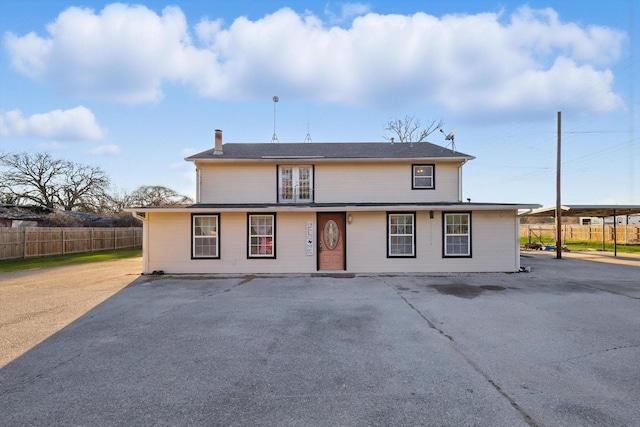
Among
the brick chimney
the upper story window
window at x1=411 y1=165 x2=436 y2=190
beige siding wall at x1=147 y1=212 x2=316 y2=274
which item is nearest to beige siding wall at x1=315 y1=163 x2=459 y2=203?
window at x1=411 y1=165 x2=436 y2=190

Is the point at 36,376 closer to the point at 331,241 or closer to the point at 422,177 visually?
the point at 331,241

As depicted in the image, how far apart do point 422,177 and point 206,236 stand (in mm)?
9363

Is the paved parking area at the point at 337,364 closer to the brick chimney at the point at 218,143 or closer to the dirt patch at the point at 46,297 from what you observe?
the dirt patch at the point at 46,297

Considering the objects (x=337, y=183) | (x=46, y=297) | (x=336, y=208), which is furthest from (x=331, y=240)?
(x=46, y=297)

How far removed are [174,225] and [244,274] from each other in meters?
3.35

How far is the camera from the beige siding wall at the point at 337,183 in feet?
43.9

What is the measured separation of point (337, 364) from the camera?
13.8ft

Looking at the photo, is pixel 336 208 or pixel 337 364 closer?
pixel 337 364

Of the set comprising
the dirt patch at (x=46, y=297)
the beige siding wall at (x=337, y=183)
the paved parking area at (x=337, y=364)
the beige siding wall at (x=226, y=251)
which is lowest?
the dirt patch at (x=46, y=297)

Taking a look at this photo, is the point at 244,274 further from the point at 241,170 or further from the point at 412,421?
the point at 412,421

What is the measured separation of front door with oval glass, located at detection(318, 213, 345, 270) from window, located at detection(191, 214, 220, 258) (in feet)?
13.3

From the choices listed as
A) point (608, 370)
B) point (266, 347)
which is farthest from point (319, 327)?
point (608, 370)

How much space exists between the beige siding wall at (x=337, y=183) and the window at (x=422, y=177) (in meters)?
0.20

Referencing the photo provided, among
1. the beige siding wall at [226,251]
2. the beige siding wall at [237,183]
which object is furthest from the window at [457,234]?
the beige siding wall at [237,183]
